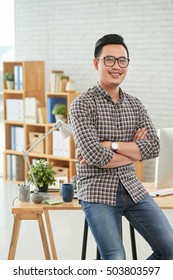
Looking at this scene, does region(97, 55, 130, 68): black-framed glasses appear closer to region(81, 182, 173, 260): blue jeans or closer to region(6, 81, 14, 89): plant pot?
region(81, 182, 173, 260): blue jeans

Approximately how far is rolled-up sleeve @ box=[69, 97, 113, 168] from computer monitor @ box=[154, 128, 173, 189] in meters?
0.68

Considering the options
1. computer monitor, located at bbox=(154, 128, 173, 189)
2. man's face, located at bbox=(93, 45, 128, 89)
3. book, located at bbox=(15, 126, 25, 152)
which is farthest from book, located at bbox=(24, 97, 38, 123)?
man's face, located at bbox=(93, 45, 128, 89)

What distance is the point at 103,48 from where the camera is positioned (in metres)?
3.69

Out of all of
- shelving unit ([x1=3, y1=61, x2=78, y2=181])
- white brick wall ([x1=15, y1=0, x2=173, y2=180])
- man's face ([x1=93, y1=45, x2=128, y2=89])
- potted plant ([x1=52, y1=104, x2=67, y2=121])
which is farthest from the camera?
shelving unit ([x1=3, y1=61, x2=78, y2=181])

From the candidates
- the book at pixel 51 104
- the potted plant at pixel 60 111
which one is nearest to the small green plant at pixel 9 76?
the book at pixel 51 104

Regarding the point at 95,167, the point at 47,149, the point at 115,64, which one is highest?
the point at 115,64

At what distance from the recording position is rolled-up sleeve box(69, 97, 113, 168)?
11.7ft

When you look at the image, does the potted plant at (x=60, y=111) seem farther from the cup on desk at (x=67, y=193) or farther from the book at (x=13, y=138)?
the cup on desk at (x=67, y=193)

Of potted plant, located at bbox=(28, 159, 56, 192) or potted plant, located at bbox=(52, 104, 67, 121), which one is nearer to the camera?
potted plant, located at bbox=(28, 159, 56, 192)

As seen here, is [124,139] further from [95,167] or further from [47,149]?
[47,149]

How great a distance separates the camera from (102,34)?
8.55 meters

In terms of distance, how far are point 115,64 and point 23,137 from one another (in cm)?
541
